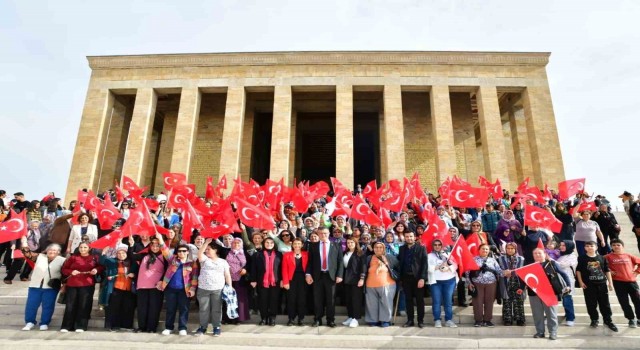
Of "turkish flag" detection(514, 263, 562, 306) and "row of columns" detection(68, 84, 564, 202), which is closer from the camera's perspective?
"turkish flag" detection(514, 263, 562, 306)

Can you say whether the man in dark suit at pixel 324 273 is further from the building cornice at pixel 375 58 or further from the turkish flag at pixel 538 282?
the building cornice at pixel 375 58

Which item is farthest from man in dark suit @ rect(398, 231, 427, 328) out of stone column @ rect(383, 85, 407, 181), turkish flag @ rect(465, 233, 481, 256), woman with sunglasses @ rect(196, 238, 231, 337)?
stone column @ rect(383, 85, 407, 181)

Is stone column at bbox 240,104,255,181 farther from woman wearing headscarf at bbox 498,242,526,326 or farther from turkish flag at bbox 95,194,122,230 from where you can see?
woman wearing headscarf at bbox 498,242,526,326

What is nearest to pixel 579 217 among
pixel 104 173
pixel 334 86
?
pixel 334 86

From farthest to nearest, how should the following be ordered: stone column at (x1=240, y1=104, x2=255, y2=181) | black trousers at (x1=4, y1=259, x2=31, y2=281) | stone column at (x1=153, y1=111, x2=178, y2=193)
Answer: stone column at (x1=153, y1=111, x2=178, y2=193), stone column at (x1=240, y1=104, x2=255, y2=181), black trousers at (x1=4, y1=259, x2=31, y2=281)

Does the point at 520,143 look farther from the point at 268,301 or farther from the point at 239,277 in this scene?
the point at 239,277

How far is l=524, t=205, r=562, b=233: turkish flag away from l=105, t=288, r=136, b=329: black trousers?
7911 mm

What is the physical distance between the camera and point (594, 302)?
6.81m

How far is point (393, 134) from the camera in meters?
20.3

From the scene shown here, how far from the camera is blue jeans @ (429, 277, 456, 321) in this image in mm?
6953

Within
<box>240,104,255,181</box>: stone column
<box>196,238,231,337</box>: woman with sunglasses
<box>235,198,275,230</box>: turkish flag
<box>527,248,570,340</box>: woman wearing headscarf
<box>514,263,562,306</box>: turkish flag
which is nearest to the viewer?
<box>514,263,562,306</box>: turkish flag

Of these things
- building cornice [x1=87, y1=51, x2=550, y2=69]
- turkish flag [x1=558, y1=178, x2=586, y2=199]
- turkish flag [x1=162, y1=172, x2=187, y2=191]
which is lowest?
turkish flag [x1=558, y1=178, x2=586, y2=199]

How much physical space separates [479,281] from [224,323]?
182 inches

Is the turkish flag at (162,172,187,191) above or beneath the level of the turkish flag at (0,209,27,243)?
above
